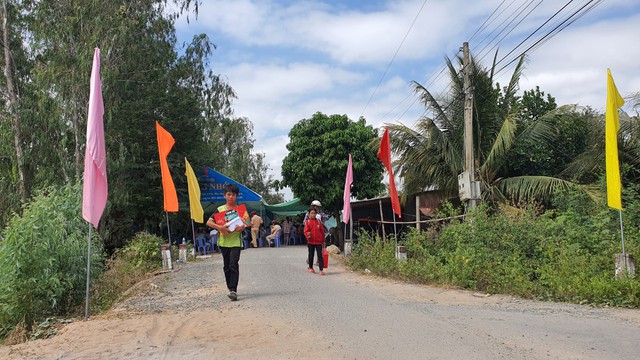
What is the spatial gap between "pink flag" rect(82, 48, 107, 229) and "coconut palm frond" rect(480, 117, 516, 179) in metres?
13.9

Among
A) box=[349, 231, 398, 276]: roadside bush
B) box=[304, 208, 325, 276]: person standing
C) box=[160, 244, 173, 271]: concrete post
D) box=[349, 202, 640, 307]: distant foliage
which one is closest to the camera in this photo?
box=[349, 202, 640, 307]: distant foliage

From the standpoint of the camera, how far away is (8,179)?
23.8 metres

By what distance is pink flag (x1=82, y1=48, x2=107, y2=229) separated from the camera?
7.35 metres

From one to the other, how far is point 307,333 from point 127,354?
6.08 feet

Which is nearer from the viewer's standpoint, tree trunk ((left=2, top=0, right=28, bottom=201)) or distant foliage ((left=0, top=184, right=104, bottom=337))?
distant foliage ((left=0, top=184, right=104, bottom=337))

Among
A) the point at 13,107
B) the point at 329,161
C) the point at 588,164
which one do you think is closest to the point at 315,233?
the point at 588,164

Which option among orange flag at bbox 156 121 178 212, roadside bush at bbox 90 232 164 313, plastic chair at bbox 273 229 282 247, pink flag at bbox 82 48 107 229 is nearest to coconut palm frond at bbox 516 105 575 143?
orange flag at bbox 156 121 178 212

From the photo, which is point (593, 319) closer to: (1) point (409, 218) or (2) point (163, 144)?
(2) point (163, 144)

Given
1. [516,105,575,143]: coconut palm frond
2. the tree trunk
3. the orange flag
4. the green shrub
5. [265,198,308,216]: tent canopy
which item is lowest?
the green shrub

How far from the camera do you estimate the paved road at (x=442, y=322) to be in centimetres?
503

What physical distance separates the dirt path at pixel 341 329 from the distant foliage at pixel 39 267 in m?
0.90

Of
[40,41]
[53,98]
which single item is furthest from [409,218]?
[40,41]

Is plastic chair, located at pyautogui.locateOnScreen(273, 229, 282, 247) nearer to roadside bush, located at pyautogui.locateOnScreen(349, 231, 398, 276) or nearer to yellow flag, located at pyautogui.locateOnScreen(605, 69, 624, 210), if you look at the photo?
roadside bush, located at pyautogui.locateOnScreen(349, 231, 398, 276)

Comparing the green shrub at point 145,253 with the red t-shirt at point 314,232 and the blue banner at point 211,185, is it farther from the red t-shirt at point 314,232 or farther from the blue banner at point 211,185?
the blue banner at point 211,185
